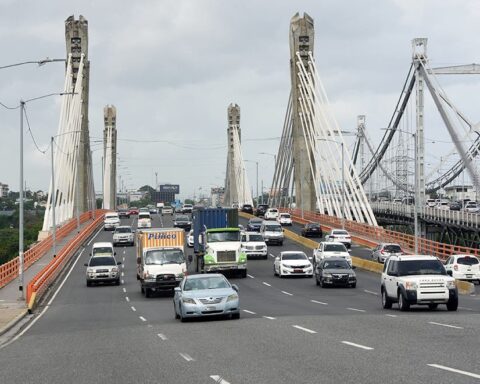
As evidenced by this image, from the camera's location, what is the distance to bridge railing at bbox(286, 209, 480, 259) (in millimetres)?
58709

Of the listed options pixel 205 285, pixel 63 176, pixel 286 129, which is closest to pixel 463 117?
pixel 286 129

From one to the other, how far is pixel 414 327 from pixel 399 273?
7.11 m

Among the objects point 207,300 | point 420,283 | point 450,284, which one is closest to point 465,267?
point 450,284

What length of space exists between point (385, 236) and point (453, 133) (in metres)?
14.7

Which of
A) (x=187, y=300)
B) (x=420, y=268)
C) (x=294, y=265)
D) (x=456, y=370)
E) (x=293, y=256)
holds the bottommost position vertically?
(x=294, y=265)

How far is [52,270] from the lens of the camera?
178 ft

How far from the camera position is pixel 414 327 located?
22.5m

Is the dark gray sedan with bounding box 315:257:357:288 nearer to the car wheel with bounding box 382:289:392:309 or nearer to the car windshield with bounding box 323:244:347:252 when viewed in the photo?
the car windshield with bounding box 323:244:347:252

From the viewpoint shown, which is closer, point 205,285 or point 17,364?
point 17,364

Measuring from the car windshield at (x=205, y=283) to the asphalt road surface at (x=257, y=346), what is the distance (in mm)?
1048

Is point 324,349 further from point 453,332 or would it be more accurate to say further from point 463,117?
point 463,117

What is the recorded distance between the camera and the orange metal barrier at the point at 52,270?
39969 millimetres

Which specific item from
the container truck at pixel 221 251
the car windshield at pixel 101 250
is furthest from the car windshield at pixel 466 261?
the car windshield at pixel 101 250

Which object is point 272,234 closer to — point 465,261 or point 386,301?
point 465,261
